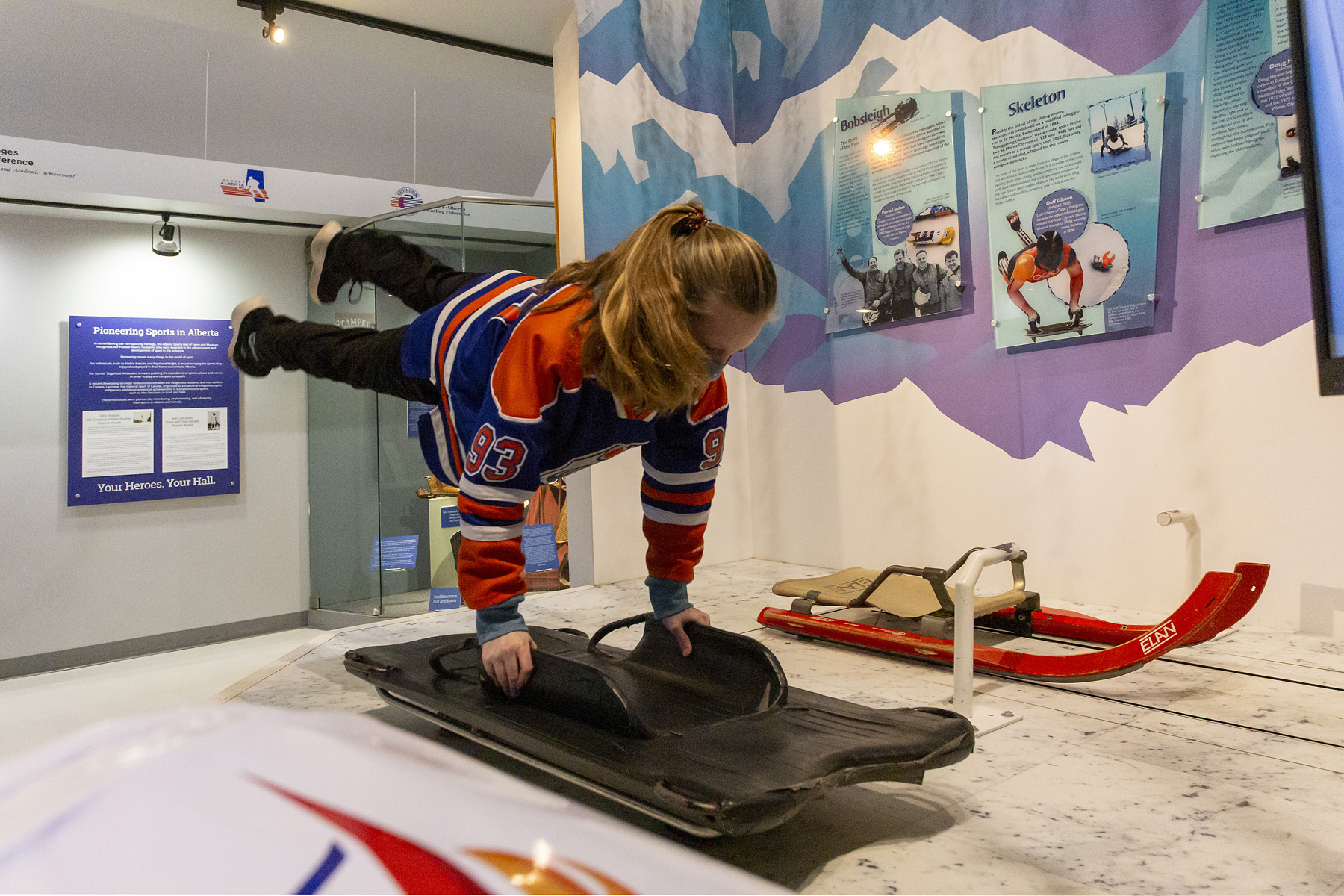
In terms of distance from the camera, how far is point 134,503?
14.3 ft

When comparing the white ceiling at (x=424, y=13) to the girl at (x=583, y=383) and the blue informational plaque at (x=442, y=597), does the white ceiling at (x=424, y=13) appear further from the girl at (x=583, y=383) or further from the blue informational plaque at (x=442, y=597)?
the blue informational plaque at (x=442, y=597)

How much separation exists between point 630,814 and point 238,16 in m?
3.77

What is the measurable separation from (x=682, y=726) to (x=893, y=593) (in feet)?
3.91

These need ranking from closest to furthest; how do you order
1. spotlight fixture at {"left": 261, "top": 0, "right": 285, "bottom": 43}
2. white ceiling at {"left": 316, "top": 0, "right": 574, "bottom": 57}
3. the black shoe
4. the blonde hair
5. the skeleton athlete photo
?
the blonde hair
the black shoe
the skeleton athlete photo
spotlight fixture at {"left": 261, "top": 0, "right": 285, "bottom": 43}
white ceiling at {"left": 316, "top": 0, "right": 574, "bottom": 57}

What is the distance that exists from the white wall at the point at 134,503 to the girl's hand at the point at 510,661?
3.92 meters

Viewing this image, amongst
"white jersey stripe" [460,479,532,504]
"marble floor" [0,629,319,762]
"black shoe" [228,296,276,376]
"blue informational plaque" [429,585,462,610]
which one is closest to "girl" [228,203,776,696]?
"white jersey stripe" [460,479,532,504]

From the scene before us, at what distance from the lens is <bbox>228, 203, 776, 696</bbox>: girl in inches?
52.1

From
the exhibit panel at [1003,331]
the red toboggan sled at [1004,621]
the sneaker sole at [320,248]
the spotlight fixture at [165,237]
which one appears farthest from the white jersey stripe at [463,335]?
the spotlight fixture at [165,237]

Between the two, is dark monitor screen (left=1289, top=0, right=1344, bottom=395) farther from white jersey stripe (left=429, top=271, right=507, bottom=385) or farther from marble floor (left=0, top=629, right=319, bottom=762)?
marble floor (left=0, top=629, right=319, bottom=762)

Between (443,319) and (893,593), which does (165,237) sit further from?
(893,593)

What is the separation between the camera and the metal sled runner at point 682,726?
3.27 ft

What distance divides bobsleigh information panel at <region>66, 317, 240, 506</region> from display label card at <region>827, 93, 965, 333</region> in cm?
349

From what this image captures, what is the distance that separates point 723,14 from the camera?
3.87 meters

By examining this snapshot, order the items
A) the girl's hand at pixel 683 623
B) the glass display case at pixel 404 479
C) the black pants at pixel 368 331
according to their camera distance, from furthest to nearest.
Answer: the glass display case at pixel 404 479
the black pants at pixel 368 331
the girl's hand at pixel 683 623
